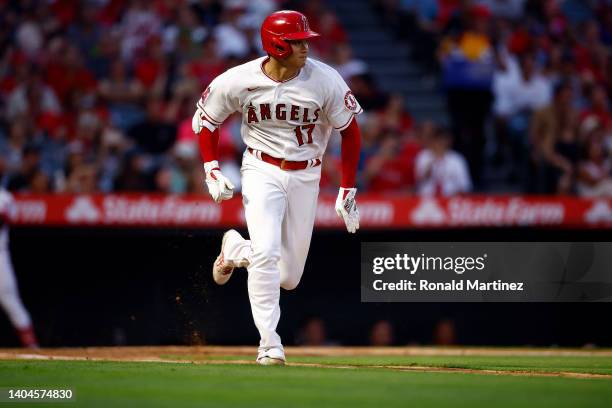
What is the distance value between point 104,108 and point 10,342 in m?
3.08

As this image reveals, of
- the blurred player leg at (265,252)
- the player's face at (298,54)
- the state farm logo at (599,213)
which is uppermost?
the player's face at (298,54)

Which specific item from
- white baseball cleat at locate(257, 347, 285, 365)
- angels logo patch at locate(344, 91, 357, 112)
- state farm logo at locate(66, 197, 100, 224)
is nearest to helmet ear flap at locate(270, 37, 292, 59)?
angels logo patch at locate(344, 91, 357, 112)

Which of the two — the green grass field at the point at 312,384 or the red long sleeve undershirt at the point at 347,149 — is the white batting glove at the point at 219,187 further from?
the green grass field at the point at 312,384

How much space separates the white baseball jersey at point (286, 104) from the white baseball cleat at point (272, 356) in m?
1.25

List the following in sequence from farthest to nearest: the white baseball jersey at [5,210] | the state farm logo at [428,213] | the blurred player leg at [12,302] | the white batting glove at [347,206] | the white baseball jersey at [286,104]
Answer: the state farm logo at [428,213] < the blurred player leg at [12,302] < the white baseball jersey at [5,210] < the white batting glove at [347,206] < the white baseball jersey at [286,104]

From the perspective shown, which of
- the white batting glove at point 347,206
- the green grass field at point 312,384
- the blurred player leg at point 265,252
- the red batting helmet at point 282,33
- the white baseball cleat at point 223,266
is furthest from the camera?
the white baseball cleat at point 223,266

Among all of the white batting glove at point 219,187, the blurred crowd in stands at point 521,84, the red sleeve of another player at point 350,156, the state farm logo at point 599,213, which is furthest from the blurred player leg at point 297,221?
the blurred crowd in stands at point 521,84

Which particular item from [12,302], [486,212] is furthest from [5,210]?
[486,212]

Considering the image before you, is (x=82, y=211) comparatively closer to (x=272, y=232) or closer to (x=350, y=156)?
(x=350, y=156)

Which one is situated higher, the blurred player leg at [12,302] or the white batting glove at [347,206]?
the white batting glove at [347,206]

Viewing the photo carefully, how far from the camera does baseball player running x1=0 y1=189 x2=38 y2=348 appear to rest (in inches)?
439

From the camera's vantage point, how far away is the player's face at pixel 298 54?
24.4 ft

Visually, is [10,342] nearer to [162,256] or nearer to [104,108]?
[162,256]

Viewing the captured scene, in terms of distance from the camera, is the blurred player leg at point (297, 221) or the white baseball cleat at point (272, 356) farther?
the blurred player leg at point (297, 221)
